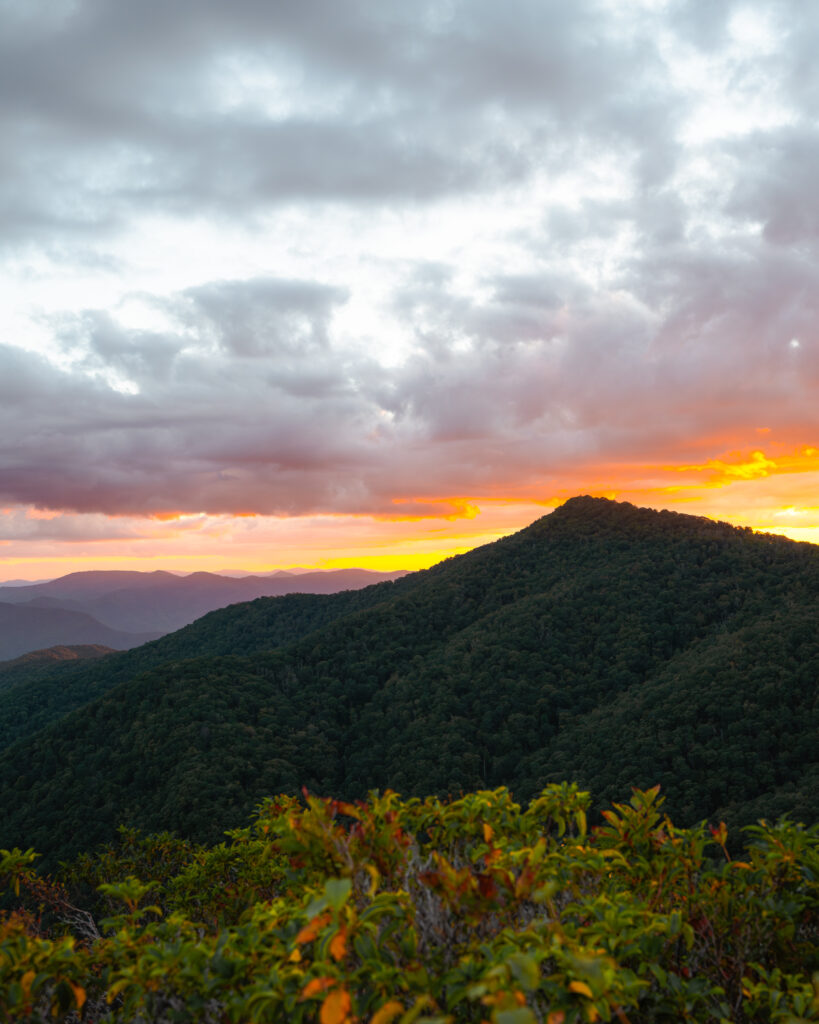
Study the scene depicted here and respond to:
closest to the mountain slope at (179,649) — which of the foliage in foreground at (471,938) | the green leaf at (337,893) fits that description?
the foliage in foreground at (471,938)

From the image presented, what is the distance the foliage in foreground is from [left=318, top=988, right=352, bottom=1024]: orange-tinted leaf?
0.04 ft

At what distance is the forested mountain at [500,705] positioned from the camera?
5288 cm

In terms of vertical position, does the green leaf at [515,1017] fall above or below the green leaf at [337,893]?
below

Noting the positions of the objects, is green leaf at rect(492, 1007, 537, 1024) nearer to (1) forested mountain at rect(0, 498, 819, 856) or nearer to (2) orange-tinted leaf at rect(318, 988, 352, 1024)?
(2) orange-tinted leaf at rect(318, 988, 352, 1024)

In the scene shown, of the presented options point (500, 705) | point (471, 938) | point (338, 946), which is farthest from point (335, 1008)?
point (500, 705)

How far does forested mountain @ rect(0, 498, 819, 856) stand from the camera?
52875 mm

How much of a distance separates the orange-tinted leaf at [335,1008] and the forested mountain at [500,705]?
160ft

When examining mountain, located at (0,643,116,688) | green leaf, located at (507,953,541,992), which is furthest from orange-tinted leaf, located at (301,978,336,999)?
mountain, located at (0,643,116,688)

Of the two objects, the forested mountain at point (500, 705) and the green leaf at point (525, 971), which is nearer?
the green leaf at point (525, 971)

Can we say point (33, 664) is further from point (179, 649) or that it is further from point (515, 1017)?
point (515, 1017)

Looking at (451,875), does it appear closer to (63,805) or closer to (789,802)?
(789,802)

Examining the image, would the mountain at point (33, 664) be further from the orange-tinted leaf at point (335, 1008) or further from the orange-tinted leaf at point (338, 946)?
the orange-tinted leaf at point (335, 1008)

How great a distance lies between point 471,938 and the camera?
512cm

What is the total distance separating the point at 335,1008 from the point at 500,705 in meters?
69.6
